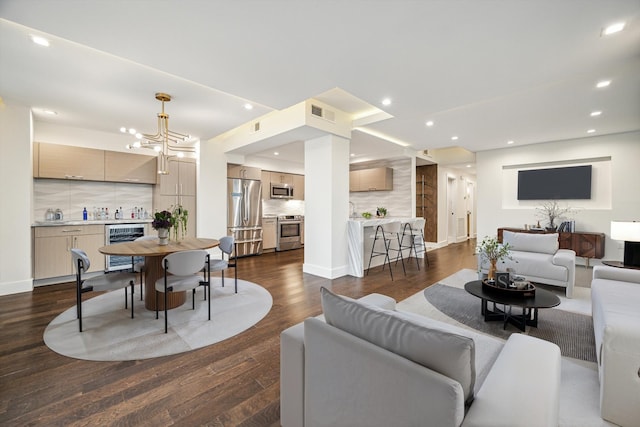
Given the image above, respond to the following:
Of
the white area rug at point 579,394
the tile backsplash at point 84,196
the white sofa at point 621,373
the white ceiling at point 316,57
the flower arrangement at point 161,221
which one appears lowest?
the white area rug at point 579,394

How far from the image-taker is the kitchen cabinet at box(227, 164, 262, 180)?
649 cm

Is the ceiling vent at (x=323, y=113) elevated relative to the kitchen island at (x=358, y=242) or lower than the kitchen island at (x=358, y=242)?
elevated

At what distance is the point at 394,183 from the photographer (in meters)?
7.46

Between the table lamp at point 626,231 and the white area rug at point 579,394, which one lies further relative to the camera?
the table lamp at point 626,231

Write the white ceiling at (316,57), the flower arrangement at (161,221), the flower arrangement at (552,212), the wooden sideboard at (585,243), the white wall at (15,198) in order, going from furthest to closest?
the flower arrangement at (552,212) → the wooden sideboard at (585,243) → the white wall at (15,198) → the flower arrangement at (161,221) → the white ceiling at (316,57)

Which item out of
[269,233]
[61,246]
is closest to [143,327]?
[61,246]

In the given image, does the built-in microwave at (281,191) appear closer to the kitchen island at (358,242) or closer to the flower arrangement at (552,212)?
the kitchen island at (358,242)

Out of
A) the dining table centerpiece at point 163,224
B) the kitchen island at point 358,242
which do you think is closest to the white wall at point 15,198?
the dining table centerpiece at point 163,224

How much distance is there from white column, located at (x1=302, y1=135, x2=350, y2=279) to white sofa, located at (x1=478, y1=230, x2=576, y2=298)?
7.34 feet

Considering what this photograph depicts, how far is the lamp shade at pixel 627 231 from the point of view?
2979 millimetres

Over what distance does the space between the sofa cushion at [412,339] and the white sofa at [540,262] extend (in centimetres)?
329

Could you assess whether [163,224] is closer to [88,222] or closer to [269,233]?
[88,222]

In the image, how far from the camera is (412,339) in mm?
1016

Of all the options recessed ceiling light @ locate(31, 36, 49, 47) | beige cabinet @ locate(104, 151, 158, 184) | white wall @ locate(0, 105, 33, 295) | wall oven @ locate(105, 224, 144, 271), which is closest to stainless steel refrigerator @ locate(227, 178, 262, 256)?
beige cabinet @ locate(104, 151, 158, 184)
